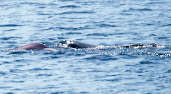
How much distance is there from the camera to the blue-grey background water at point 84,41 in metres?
15.3

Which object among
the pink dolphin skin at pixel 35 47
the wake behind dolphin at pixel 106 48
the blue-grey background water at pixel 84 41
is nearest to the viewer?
the blue-grey background water at pixel 84 41

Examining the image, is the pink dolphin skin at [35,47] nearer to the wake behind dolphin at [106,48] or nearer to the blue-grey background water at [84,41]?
the wake behind dolphin at [106,48]

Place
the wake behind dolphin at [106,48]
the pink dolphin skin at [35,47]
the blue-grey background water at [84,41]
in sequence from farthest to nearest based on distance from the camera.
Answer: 1. the pink dolphin skin at [35,47]
2. the wake behind dolphin at [106,48]
3. the blue-grey background water at [84,41]

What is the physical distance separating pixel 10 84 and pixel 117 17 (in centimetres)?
1124

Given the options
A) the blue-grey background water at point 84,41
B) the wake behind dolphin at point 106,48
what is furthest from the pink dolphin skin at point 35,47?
the blue-grey background water at point 84,41

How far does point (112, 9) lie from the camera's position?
27969 millimetres

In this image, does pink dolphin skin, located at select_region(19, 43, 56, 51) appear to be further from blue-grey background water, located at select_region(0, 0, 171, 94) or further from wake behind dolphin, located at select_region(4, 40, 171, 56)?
blue-grey background water, located at select_region(0, 0, 171, 94)

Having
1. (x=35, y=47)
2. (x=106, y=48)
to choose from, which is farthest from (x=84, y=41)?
(x=35, y=47)

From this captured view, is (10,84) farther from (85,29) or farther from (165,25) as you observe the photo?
(165,25)

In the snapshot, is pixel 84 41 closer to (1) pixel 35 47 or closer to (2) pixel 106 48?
(2) pixel 106 48

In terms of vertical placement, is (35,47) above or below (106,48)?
above

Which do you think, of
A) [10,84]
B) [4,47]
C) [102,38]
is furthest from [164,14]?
[10,84]

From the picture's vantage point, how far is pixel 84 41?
2100 cm

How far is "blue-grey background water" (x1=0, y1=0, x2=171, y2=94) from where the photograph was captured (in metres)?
15.3
